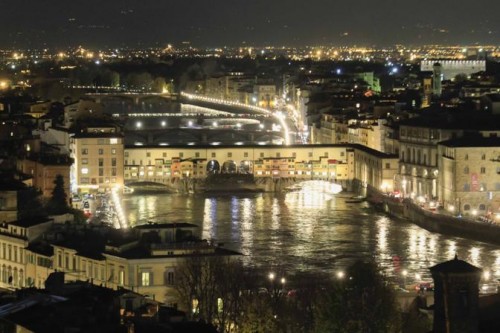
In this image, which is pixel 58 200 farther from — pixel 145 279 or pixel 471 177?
pixel 145 279

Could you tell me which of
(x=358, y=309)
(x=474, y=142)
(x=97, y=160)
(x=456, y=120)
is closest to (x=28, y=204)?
(x=358, y=309)

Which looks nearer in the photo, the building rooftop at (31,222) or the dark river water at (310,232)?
the building rooftop at (31,222)

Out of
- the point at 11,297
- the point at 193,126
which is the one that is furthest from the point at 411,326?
the point at 193,126

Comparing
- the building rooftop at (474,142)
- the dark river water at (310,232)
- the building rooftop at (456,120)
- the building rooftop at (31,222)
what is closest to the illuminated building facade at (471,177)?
the building rooftop at (474,142)

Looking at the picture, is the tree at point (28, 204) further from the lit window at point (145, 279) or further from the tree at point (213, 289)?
the tree at point (213, 289)

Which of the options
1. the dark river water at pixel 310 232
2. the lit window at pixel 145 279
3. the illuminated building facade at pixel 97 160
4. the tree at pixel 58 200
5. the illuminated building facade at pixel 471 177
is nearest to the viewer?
the lit window at pixel 145 279

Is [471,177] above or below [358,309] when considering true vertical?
above

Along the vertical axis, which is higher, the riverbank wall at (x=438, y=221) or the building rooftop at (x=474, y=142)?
the building rooftop at (x=474, y=142)

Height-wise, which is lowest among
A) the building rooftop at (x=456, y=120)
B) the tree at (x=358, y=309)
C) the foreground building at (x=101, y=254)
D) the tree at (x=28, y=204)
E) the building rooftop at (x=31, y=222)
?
the tree at (x=358, y=309)
